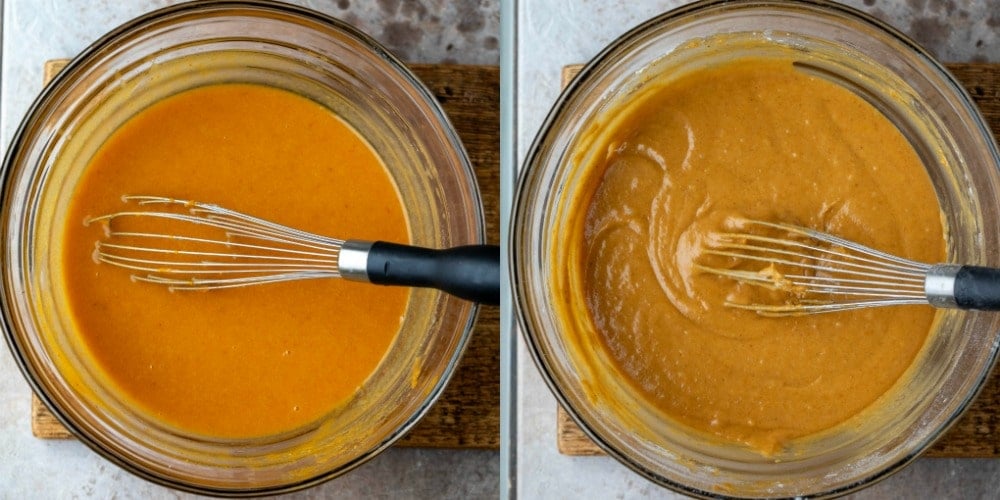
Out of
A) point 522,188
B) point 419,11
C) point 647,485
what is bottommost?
Result: point 647,485

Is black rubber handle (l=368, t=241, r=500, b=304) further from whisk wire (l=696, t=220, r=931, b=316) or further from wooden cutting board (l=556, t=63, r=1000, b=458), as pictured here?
wooden cutting board (l=556, t=63, r=1000, b=458)

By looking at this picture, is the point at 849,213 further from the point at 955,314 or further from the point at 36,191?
the point at 36,191

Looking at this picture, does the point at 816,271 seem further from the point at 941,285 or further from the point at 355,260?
the point at 355,260

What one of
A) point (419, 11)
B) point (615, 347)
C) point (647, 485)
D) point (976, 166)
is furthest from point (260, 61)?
point (976, 166)

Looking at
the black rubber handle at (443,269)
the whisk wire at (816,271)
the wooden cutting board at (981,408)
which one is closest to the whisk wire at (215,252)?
the black rubber handle at (443,269)

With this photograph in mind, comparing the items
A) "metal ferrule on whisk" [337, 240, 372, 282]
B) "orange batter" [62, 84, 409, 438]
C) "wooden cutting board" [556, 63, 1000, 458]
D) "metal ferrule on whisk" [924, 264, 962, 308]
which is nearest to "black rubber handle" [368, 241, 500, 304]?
"metal ferrule on whisk" [337, 240, 372, 282]

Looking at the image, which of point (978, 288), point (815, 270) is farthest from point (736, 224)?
point (978, 288)
